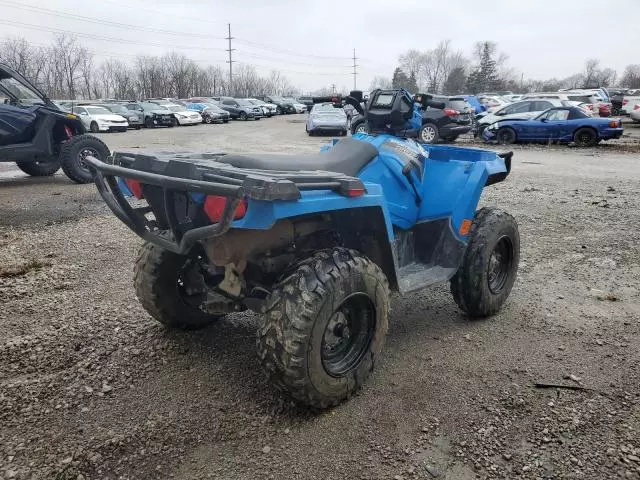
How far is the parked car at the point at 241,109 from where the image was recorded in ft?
125

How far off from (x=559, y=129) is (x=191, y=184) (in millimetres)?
17727

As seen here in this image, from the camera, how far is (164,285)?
3.37m

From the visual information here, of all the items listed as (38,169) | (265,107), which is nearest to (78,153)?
(38,169)

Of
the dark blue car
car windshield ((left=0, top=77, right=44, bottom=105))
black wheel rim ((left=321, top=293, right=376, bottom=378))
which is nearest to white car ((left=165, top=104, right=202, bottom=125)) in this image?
the dark blue car

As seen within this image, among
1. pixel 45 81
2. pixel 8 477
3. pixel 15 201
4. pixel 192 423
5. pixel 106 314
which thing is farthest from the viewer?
pixel 45 81

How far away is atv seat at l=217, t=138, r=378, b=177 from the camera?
108 inches

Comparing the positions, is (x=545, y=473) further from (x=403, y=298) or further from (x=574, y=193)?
(x=574, y=193)

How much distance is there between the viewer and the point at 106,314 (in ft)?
13.1

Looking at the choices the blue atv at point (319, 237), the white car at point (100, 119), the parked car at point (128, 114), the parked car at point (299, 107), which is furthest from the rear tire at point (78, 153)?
the parked car at point (299, 107)

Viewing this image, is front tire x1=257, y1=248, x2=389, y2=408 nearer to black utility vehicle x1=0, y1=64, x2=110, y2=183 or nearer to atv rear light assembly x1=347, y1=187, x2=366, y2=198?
atv rear light assembly x1=347, y1=187, x2=366, y2=198

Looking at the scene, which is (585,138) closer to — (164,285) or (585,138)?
(585,138)

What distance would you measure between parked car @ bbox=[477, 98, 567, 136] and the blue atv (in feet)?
50.5

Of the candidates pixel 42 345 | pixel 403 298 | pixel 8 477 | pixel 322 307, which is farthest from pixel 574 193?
pixel 8 477

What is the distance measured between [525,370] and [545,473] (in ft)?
3.14
